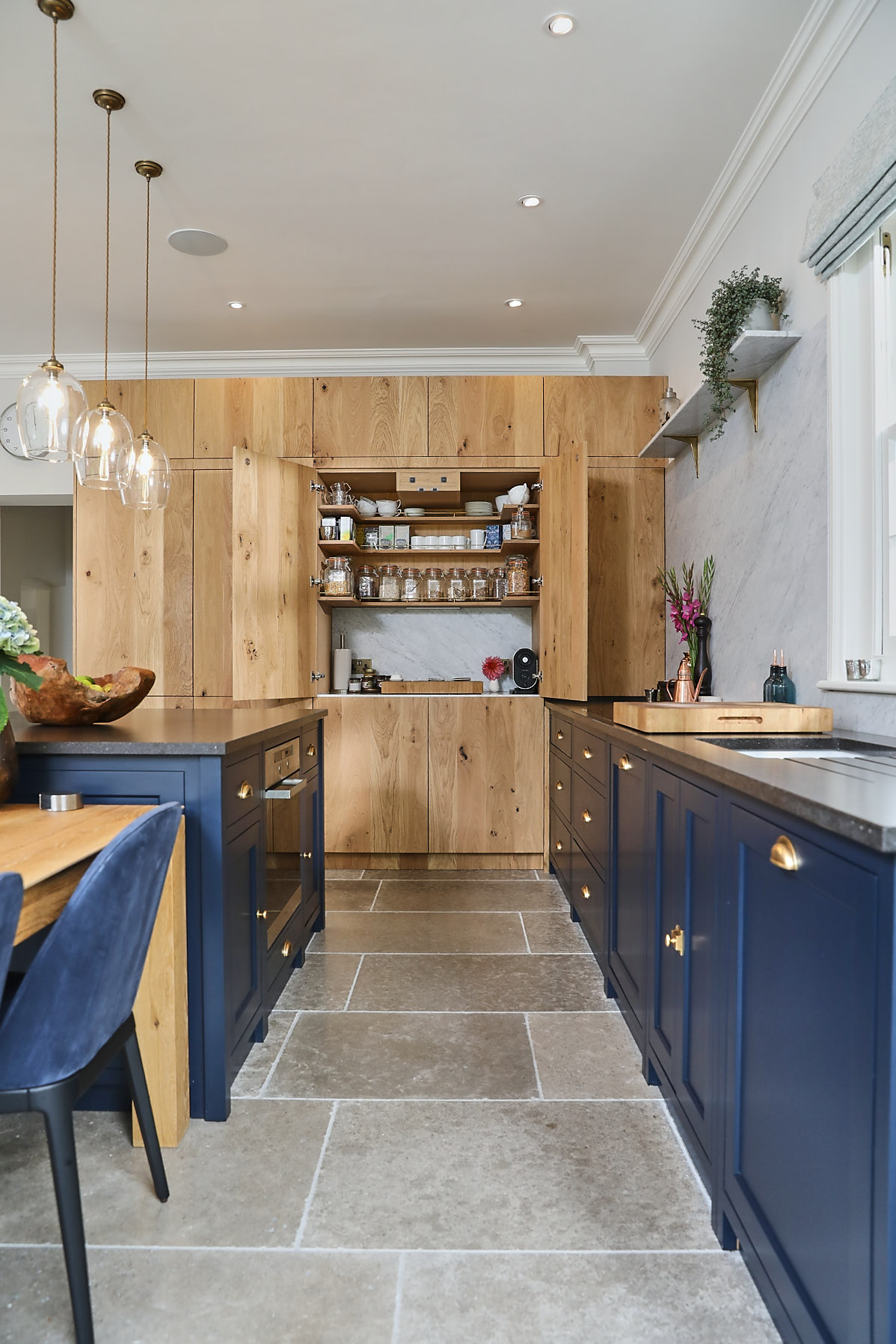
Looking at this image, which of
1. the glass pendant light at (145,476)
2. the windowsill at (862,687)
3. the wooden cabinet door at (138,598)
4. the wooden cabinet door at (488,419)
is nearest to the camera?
the windowsill at (862,687)

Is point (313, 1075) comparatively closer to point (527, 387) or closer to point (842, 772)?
point (842, 772)

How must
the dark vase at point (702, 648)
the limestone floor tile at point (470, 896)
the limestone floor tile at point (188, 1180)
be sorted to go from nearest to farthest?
the limestone floor tile at point (188, 1180), the dark vase at point (702, 648), the limestone floor tile at point (470, 896)

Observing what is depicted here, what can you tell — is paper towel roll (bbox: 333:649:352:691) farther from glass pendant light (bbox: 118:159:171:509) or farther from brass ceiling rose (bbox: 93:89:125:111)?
brass ceiling rose (bbox: 93:89:125:111)

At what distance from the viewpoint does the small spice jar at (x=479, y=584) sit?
4.60m

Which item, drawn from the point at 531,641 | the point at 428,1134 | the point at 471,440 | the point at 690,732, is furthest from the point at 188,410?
the point at 428,1134

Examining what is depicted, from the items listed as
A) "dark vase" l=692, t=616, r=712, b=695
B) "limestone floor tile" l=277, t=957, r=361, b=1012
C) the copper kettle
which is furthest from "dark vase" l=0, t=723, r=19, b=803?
"dark vase" l=692, t=616, r=712, b=695

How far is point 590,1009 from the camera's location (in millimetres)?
2504

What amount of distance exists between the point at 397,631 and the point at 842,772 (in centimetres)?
371

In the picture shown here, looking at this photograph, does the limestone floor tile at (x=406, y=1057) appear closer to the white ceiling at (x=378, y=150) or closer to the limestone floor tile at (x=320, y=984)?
the limestone floor tile at (x=320, y=984)

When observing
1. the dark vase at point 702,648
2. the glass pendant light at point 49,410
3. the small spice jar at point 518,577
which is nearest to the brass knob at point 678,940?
the dark vase at point 702,648

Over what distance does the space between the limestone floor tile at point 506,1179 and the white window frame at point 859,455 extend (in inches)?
49.8

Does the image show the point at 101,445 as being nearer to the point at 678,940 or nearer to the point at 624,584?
the point at 678,940

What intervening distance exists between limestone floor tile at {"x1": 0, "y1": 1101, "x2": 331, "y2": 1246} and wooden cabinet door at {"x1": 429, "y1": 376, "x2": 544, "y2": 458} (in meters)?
3.35

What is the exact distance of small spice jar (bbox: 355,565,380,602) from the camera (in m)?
4.57
